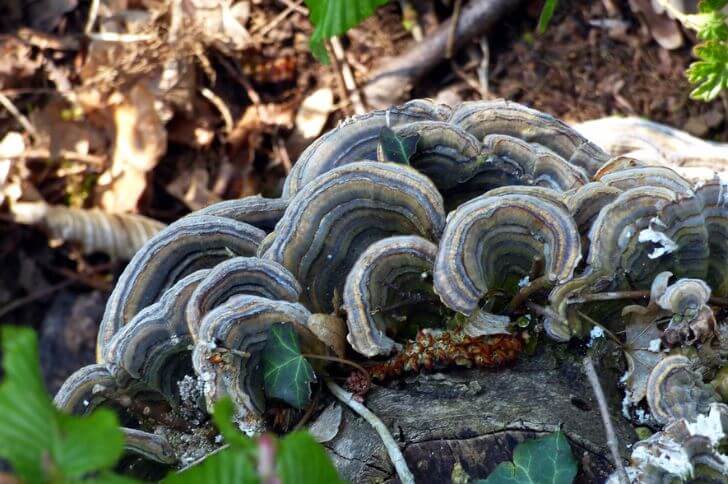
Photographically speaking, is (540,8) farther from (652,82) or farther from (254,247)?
(254,247)

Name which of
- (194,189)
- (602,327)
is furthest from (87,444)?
(194,189)

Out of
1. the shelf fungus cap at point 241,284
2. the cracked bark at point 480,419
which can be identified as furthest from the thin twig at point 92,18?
the cracked bark at point 480,419

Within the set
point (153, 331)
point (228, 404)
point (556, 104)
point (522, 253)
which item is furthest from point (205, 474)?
point (556, 104)

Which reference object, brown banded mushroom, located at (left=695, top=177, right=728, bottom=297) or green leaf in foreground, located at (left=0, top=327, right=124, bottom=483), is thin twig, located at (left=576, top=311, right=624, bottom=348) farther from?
green leaf in foreground, located at (left=0, top=327, right=124, bottom=483)

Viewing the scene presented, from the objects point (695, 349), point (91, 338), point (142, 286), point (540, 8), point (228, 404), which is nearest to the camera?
point (228, 404)

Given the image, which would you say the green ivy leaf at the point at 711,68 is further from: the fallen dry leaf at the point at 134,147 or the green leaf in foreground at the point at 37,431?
the fallen dry leaf at the point at 134,147

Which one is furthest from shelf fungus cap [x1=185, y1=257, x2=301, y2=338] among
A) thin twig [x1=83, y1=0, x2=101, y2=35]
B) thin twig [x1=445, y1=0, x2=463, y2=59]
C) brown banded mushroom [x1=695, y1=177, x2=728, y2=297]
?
thin twig [x1=83, y1=0, x2=101, y2=35]
